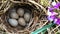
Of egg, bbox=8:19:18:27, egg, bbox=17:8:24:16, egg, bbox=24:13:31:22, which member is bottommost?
egg, bbox=8:19:18:27

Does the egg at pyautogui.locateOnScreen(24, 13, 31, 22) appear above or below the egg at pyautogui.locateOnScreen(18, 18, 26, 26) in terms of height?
above

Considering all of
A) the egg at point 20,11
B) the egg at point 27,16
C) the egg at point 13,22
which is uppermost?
the egg at point 20,11

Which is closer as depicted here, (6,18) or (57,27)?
(57,27)

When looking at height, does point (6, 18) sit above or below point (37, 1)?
below

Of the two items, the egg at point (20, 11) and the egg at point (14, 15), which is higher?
the egg at point (20, 11)

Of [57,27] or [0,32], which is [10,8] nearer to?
[0,32]

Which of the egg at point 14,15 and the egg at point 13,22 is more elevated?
the egg at point 14,15

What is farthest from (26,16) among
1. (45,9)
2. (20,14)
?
(45,9)
